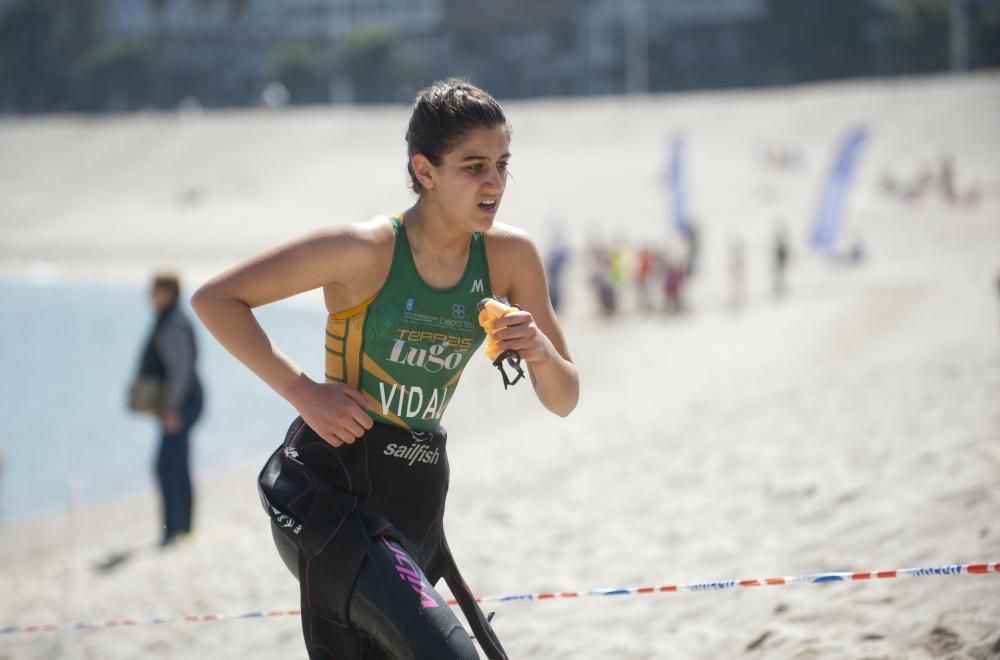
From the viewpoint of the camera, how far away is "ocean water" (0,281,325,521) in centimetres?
1528

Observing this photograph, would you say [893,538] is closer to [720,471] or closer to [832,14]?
[720,471]

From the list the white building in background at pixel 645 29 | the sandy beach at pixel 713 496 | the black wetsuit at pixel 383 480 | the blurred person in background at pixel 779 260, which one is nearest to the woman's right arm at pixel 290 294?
the black wetsuit at pixel 383 480

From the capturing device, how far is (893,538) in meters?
5.29

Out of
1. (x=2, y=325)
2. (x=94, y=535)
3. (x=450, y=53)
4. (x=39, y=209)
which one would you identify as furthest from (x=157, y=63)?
(x=94, y=535)

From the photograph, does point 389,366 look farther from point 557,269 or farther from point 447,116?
point 557,269

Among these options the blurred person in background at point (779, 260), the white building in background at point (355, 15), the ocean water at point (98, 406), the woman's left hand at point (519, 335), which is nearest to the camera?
the woman's left hand at point (519, 335)

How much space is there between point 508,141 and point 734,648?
2349 millimetres

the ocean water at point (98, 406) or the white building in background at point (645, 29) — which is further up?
the white building in background at point (645, 29)

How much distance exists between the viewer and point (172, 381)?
767 centimetres

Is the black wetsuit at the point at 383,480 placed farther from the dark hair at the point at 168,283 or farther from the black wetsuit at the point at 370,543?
the dark hair at the point at 168,283

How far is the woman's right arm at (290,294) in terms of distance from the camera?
2877mm

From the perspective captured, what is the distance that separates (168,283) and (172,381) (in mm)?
677

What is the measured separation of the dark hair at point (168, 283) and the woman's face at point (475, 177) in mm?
5194

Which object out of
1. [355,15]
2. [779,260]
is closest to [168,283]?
[779,260]
